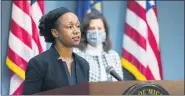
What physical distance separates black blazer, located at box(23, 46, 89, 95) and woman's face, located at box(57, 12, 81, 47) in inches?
2.3

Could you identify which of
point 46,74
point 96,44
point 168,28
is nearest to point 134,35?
point 168,28

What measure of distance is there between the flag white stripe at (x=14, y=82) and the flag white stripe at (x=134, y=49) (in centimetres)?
87

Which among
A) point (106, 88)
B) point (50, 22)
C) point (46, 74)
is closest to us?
point (106, 88)

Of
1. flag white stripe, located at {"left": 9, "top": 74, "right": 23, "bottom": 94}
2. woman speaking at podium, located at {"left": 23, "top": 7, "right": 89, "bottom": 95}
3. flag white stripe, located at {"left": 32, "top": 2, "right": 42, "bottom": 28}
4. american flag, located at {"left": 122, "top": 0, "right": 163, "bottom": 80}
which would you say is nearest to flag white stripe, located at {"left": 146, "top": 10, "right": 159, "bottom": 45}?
american flag, located at {"left": 122, "top": 0, "right": 163, "bottom": 80}

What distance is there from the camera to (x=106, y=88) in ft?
3.01

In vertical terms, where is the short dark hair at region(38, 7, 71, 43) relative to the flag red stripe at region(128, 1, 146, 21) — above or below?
below

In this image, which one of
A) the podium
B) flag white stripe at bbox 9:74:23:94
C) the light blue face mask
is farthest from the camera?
flag white stripe at bbox 9:74:23:94

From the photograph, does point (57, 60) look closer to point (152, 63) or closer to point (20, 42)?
point (20, 42)

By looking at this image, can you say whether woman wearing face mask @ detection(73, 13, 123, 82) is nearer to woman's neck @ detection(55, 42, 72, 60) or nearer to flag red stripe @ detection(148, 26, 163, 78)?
flag red stripe @ detection(148, 26, 163, 78)

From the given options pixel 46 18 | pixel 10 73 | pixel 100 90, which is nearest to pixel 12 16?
pixel 10 73

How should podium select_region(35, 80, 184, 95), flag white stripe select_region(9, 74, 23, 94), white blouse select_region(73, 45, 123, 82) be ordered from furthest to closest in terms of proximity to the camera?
flag white stripe select_region(9, 74, 23, 94) → white blouse select_region(73, 45, 123, 82) → podium select_region(35, 80, 184, 95)

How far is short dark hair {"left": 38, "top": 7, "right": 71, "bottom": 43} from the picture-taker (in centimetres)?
131

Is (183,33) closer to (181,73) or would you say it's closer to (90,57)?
(181,73)

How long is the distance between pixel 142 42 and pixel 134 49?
0.30 feet
